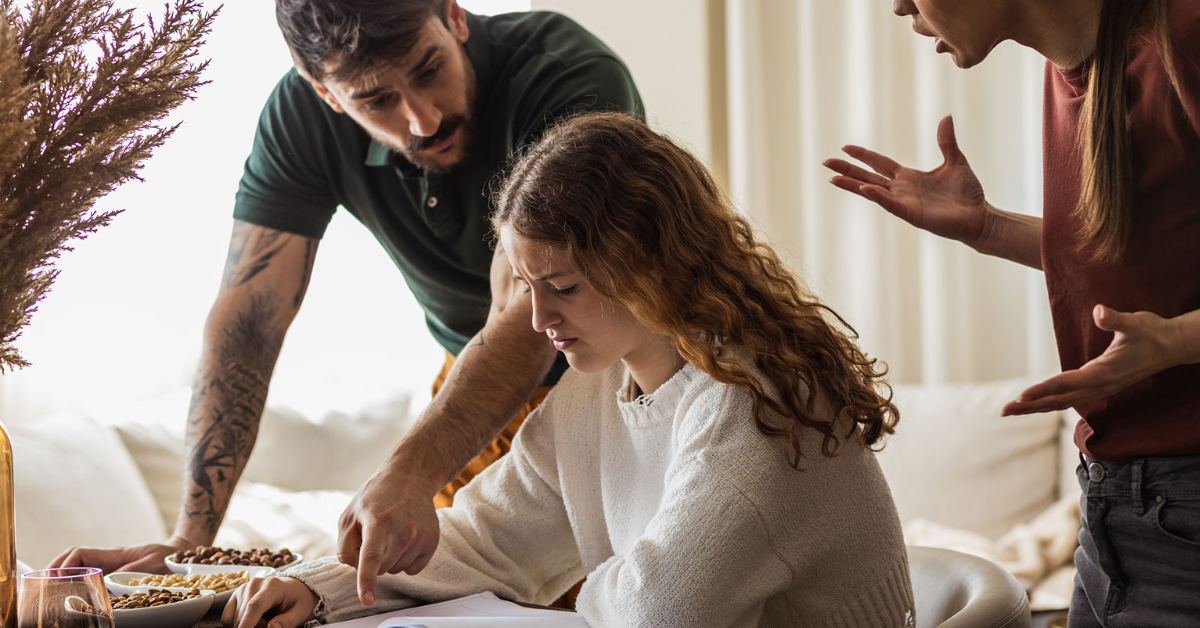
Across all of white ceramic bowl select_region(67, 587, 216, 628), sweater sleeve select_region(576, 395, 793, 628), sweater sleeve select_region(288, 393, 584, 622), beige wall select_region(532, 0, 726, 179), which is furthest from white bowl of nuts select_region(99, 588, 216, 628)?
beige wall select_region(532, 0, 726, 179)

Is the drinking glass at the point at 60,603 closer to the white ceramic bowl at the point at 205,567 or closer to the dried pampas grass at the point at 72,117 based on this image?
the dried pampas grass at the point at 72,117

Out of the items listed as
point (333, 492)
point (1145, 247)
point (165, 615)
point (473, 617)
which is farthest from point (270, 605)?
point (333, 492)

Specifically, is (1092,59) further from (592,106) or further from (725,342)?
(592,106)

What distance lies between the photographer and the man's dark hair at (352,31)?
1481mm

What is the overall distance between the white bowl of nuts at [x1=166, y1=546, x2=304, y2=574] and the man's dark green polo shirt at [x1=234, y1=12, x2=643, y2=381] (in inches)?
23.2

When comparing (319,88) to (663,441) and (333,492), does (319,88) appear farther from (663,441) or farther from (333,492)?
(333,492)

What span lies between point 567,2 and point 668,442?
7.82ft

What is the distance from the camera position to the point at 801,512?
104 cm

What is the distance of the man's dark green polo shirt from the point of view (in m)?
1.65

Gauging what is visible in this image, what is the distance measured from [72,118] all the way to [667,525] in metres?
0.62

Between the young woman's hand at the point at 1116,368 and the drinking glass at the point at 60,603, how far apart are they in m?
0.72

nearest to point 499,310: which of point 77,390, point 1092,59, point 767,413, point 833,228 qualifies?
point 767,413

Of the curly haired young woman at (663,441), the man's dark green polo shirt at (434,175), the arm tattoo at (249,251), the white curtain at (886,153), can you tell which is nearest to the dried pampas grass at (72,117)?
the curly haired young woman at (663,441)

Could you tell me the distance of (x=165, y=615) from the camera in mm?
967
